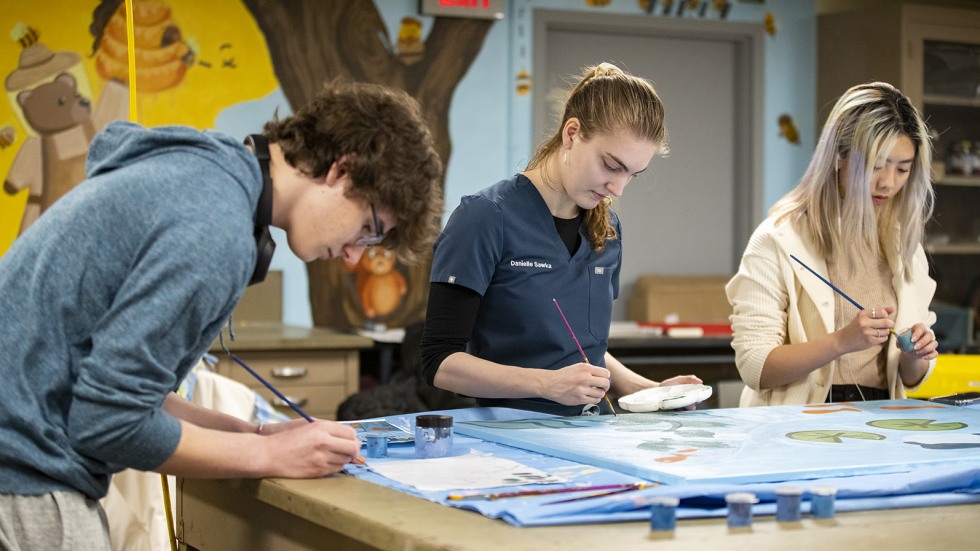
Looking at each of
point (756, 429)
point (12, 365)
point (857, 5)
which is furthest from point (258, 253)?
point (857, 5)

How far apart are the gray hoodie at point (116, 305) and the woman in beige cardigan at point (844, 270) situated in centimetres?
122

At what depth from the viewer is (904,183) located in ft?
7.25

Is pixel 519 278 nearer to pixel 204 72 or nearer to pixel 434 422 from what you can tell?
pixel 434 422

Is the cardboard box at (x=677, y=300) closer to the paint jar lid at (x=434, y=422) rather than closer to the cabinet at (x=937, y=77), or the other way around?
the cabinet at (x=937, y=77)

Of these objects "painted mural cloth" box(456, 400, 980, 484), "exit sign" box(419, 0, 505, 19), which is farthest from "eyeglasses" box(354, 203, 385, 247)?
"exit sign" box(419, 0, 505, 19)

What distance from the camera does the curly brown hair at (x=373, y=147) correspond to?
1.24m

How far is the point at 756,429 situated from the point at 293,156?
801 millimetres

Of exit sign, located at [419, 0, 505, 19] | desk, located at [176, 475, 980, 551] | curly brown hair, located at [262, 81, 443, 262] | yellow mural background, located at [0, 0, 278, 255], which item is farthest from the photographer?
exit sign, located at [419, 0, 505, 19]

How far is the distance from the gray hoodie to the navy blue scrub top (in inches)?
27.3

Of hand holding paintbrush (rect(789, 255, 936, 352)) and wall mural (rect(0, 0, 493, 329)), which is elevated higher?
wall mural (rect(0, 0, 493, 329))

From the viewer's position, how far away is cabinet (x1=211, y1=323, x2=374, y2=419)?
12.8ft

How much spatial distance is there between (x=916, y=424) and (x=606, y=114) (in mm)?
698

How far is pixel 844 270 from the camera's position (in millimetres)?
2152

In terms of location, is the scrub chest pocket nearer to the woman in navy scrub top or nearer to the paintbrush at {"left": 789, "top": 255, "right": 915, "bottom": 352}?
the woman in navy scrub top
